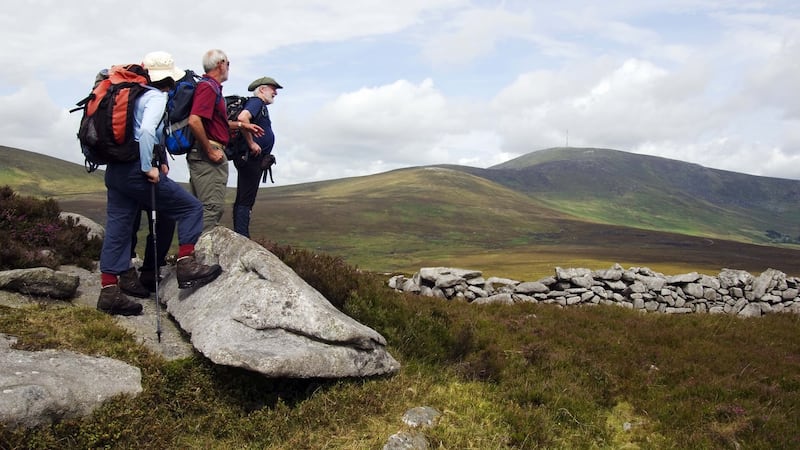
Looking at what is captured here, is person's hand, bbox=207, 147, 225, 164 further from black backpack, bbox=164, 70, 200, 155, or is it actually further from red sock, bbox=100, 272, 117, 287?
red sock, bbox=100, 272, 117, 287

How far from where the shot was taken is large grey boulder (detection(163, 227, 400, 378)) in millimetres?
6578

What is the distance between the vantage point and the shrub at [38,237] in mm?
8875

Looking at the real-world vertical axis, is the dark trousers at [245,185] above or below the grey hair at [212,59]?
below

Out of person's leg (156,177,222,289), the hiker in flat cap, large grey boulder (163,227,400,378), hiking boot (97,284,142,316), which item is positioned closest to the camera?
large grey boulder (163,227,400,378)

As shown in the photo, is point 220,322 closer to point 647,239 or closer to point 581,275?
point 581,275

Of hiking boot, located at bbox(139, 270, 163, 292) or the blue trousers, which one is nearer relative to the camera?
the blue trousers

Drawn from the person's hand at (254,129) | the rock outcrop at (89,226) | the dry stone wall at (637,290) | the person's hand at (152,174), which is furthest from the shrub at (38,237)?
the dry stone wall at (637,290)

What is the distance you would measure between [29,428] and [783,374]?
11.0m

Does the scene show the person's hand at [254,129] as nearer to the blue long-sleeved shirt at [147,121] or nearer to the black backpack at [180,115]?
the black backpack at [180,115]

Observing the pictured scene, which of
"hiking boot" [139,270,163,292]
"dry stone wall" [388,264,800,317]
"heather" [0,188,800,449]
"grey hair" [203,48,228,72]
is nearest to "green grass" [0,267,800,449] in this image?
"heather" [0,188,800,449]

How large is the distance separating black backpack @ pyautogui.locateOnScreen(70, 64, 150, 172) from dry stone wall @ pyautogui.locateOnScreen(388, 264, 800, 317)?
9.83 metres

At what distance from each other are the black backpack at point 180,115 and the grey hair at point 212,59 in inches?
8.9

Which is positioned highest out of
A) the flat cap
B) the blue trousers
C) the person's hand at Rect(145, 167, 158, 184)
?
the flat cap

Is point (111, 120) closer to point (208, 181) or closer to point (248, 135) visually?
point (208, 181)
